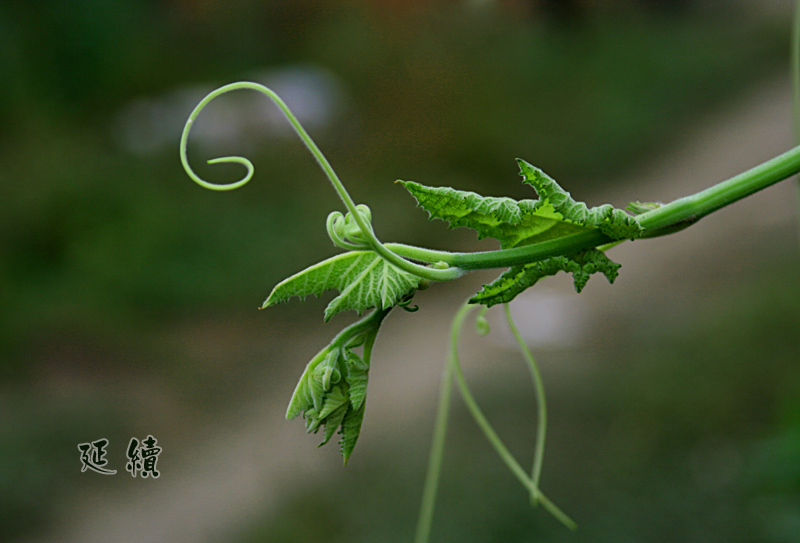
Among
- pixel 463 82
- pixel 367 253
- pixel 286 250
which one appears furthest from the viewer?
pixel 463 82

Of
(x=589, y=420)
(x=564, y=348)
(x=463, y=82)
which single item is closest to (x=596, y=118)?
(x=463, y=82)

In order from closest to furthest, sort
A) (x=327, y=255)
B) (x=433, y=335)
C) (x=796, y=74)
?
(x=796, y=74)
(x=433, y=335)
(x=327, y=255)

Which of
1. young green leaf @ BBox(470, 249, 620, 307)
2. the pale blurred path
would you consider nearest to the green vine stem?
young green leaf @ BBox(470, 249, 620, 307)

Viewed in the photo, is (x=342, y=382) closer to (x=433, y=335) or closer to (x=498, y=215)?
(x=498, y=215)

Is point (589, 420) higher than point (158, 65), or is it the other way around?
point (158, 65)

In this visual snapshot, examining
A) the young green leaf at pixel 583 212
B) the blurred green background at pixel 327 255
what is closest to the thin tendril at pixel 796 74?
the young green leaf at pixel 583 212

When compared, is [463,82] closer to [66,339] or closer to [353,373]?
[66,339]

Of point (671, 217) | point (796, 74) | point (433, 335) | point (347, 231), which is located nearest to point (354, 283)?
point (347, 231)
